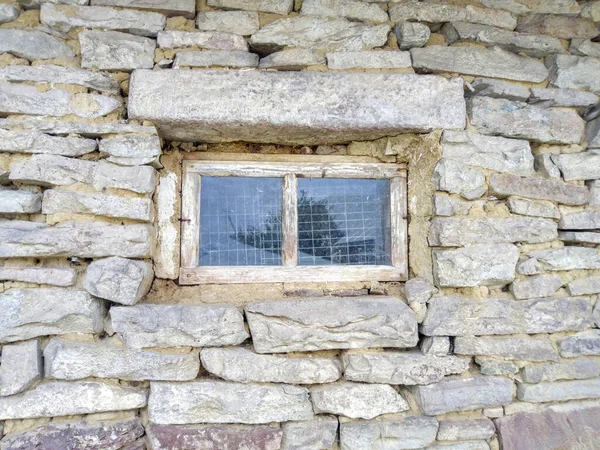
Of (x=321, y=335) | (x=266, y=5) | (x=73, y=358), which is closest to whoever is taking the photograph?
(x=73, y=358)

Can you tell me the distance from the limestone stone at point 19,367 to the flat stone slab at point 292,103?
3.24ft

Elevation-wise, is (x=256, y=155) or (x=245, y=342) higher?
(x=256, y=155)

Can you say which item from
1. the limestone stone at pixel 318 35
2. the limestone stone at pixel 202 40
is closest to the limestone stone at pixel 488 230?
the limestone stone at pixel 318 35

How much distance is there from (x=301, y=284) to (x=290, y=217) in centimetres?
33

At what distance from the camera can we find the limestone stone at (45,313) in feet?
4.88

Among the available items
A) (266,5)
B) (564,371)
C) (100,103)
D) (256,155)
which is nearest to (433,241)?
(564,371)

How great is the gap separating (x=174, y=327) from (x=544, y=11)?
7.06 feet

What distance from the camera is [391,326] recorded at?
166 cm

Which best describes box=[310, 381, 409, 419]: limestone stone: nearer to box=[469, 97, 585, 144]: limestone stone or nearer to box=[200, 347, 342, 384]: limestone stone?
box=[200, 347, 342, 384]: limestone stone

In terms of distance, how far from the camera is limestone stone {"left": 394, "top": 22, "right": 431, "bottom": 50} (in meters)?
1.76

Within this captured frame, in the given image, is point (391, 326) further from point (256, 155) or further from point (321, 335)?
point (256, 155)

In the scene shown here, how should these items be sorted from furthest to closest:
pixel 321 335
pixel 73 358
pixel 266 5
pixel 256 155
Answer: pixel 256 155, pixel 266 5, pixel 321 335, pixel 73 358

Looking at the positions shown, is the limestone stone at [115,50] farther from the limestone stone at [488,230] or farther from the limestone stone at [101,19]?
the limestone stone at [488,230]

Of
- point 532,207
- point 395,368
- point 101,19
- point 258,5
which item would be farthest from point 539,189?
point 101,19
